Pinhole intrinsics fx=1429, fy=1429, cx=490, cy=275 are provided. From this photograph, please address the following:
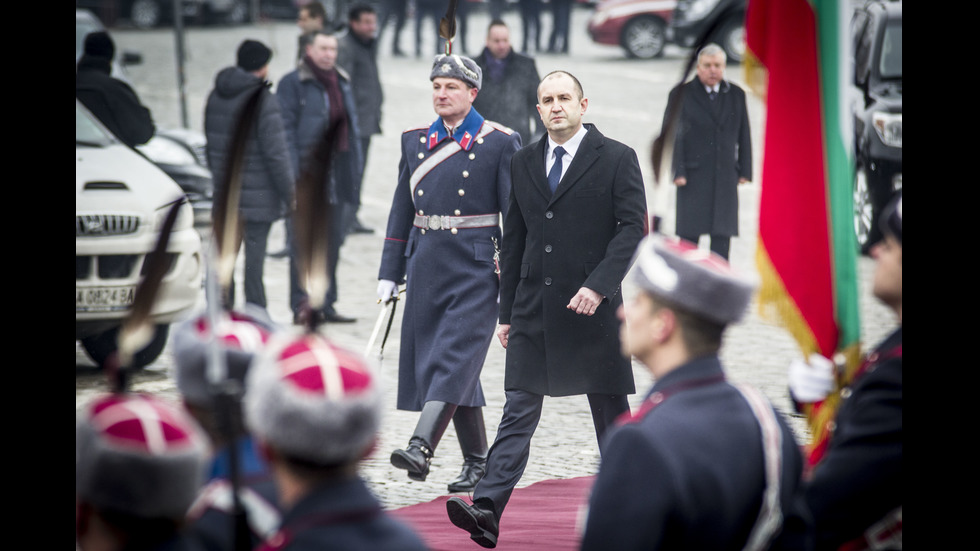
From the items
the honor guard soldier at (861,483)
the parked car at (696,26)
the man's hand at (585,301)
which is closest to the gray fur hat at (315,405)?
the honor guard soldier at (861,483)

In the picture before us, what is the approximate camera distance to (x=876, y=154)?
13.2 meters

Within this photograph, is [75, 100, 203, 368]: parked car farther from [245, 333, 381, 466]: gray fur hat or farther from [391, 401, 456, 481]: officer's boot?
[245, 333, 381, 466]: gray fur hat

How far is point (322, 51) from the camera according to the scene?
10750 mm

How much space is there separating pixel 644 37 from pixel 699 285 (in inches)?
901

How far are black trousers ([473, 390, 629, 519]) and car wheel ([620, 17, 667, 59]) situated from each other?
19627 mm

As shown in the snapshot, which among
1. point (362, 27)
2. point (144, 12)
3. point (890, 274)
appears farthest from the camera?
point (144, 12)

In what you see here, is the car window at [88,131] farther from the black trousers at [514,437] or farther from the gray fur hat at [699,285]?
the gray fur hat at [699,285]

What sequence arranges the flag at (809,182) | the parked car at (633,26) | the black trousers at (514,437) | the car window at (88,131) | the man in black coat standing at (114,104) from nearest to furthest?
the flag at (809,182)
the black trousers at (514,437)
the car window at (88,131)
the man in black coat standing at (114,104)
the parked car at (633,26)

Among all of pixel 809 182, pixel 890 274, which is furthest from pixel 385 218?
pixel 890 274

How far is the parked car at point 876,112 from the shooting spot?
1307cm

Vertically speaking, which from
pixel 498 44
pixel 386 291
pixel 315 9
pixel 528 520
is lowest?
pixel 528 520

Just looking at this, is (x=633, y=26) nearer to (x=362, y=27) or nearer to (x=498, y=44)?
(x=362, y=27)

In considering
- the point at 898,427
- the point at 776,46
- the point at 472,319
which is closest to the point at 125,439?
the point at 898,427
